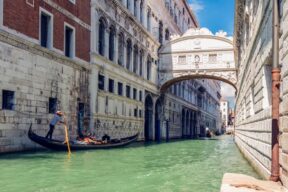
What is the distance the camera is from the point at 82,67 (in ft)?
57.1

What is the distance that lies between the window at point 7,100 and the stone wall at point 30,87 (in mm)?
123

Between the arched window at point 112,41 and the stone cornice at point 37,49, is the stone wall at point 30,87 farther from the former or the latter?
the arched window at point 112,41

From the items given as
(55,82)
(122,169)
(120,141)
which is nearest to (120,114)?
(120,141)

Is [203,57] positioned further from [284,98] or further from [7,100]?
[284,98]

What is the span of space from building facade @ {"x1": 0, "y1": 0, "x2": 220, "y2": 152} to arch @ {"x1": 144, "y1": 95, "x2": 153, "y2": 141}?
0.24 ft

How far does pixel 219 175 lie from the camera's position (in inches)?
336

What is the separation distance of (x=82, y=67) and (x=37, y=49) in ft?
12.1

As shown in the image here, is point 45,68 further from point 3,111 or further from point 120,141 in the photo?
point 120,141

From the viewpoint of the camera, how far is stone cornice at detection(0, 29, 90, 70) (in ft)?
40.1

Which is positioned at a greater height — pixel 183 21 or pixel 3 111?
pixel 183 21

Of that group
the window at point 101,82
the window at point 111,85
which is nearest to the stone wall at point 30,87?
the window at point 101,82

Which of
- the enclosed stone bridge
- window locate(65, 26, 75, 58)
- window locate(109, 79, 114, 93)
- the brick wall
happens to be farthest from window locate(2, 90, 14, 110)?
the enclosed stone bridge

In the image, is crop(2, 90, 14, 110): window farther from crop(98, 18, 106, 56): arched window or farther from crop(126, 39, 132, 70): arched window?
crop(126, 39, 132, 70): arched window

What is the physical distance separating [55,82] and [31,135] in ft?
10.9
